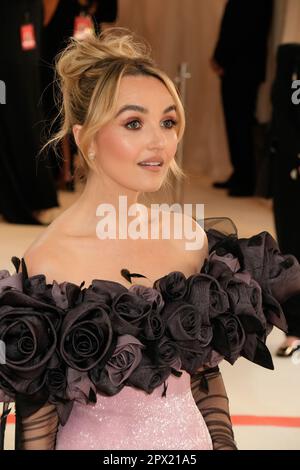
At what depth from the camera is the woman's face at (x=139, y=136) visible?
184cm

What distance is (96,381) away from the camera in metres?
1.66

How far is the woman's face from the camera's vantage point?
1.84m

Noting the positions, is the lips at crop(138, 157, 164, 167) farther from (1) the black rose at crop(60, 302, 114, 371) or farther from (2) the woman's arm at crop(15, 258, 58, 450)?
(2) the woman's arm at crop(15, 258, 58, 450)

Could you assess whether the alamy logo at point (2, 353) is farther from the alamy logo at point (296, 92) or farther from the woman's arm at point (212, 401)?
the alamy logo at point (296, 92)

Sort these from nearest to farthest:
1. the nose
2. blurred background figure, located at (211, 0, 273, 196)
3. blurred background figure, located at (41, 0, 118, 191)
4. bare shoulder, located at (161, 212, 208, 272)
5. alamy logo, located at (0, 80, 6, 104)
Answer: the nose → bare shoulder, located at (161, 212, 208, 272) → alamy logo, located at (0, 80, 6, 104) → blurred background figure, located at (41, 0, 118, 191) → blurred background figure, located at (211, 0, 273, 196)

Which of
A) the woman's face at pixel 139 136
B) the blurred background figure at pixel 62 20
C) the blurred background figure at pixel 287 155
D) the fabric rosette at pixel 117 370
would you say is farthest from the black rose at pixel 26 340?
the blurred background figure at pixel 62 20

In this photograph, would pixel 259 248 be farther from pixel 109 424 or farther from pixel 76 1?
pixel 76 1

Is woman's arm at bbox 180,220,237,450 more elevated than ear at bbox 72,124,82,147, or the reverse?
ear at bbox 72,124,82,147

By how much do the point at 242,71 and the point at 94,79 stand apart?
18.9ft

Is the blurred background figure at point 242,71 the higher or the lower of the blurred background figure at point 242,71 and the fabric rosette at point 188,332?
the lower

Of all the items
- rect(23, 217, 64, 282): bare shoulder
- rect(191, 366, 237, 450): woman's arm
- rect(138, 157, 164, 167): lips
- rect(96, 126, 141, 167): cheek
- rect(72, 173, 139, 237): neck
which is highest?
rect(96, 126, 141, 167): cheek

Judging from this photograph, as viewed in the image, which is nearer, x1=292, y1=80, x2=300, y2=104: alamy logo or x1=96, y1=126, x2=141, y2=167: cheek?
x1=96, y1=126, x2=141, y2=167: cheek

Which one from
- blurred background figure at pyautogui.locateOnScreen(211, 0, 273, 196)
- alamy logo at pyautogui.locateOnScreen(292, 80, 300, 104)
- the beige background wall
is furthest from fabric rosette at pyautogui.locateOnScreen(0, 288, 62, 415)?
the beige background wall

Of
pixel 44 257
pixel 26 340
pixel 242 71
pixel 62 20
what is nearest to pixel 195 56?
pixel 242 71
